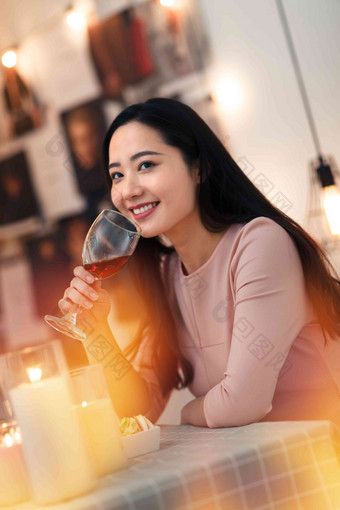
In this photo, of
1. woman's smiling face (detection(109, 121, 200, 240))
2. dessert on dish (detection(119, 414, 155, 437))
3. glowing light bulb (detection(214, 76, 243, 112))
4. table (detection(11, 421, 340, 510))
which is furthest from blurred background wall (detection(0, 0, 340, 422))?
table (detection(11, 421, 340, 510))

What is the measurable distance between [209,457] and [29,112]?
255 centimetres

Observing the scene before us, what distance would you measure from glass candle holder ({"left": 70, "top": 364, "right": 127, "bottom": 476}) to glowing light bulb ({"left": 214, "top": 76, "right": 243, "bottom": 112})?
176cm

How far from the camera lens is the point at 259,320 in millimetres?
1047

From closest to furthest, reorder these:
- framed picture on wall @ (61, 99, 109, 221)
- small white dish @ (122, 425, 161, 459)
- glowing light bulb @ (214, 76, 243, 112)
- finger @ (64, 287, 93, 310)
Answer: small white dish @ (122, 425, 161, 459)
finger @ (64, 287, 93, 310)
glowing light bulb @ (214, 76, 243, 112)
framed picture on wall @ (61, 99, 109, 221)

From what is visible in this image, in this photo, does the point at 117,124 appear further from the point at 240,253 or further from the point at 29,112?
the point at 29,112

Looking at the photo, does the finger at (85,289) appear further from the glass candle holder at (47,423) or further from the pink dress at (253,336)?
the glass candle holder at (47,423)

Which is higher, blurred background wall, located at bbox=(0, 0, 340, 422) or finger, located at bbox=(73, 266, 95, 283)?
blurred background wall, located at bbox=(0, 0, 340, 422)

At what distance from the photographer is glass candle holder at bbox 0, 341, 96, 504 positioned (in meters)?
0.63

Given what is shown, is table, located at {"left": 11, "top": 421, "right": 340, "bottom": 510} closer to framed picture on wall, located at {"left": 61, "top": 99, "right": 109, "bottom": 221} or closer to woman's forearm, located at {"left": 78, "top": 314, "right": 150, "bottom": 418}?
woman's forearm, located at {"left": 78, "top": 314, "right": 150, "bottom": 418}

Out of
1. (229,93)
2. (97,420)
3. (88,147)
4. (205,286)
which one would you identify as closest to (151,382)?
(205,286)

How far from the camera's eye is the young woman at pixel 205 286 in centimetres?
109

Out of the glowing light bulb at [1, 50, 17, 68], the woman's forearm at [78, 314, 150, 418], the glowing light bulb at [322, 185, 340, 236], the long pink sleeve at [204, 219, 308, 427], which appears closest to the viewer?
the long pink sleeve at [204, 219, 308, 427]

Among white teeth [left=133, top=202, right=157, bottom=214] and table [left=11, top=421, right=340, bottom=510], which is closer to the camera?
table [left=11, top=421, right=340, bottom=510]

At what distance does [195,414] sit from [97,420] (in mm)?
304
